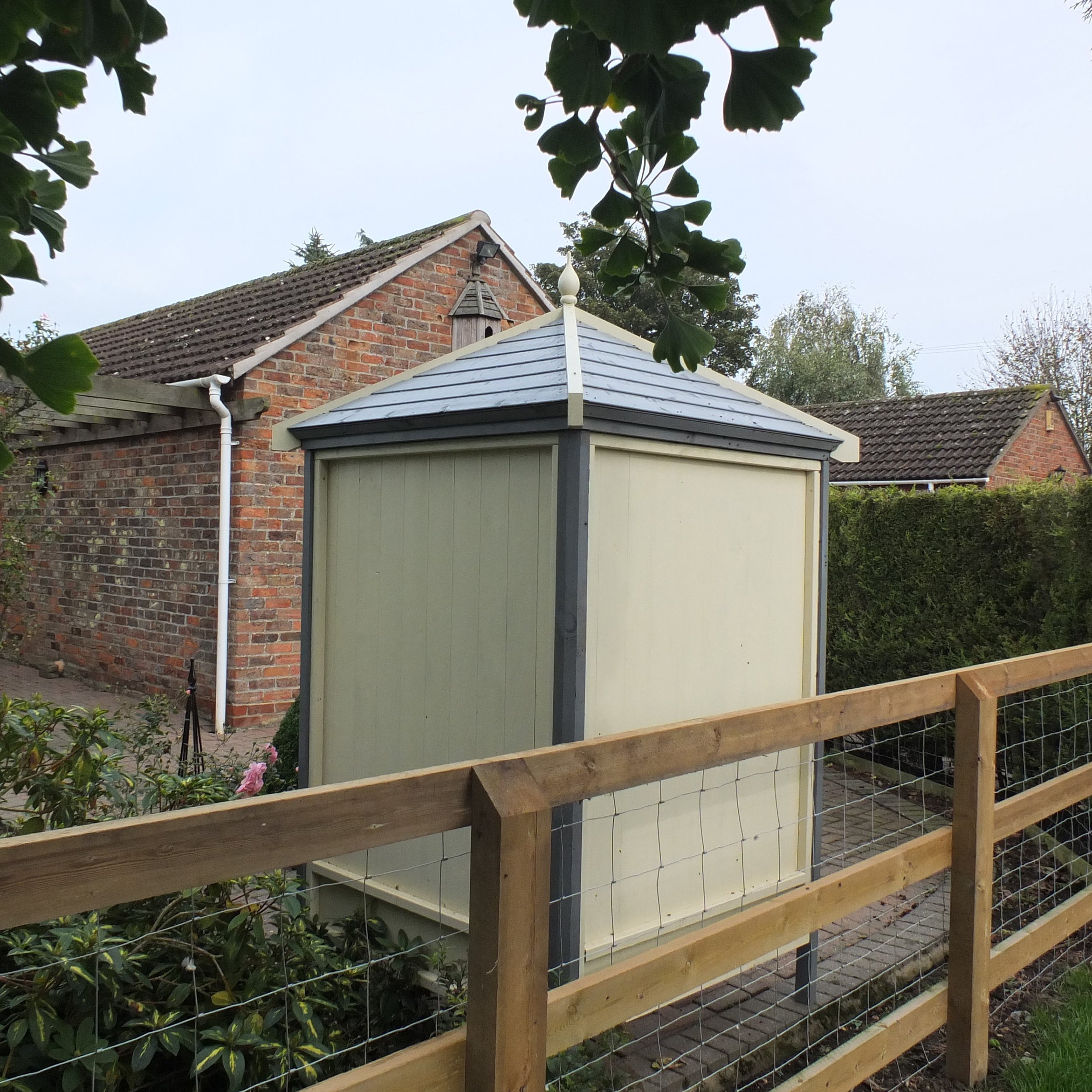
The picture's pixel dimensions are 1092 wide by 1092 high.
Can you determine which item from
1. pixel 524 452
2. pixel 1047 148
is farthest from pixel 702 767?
pixel 1047 148

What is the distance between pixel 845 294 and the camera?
45.6 metres

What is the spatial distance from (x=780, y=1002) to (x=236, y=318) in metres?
9.04

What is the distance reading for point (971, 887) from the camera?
3242 mm

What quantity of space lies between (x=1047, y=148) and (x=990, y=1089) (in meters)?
8.67

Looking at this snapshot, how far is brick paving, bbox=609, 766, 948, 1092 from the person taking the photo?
329cm

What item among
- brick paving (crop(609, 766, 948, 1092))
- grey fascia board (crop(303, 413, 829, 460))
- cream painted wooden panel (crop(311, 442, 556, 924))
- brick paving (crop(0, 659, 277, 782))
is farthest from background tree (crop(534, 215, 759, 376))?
cream painted wooden panel (crop(311, 442, 556, 924))

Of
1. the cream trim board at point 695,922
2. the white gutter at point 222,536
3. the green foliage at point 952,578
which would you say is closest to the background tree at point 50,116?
the cream trim board at point 695,922

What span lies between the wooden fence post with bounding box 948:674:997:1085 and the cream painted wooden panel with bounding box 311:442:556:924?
4.66 ft

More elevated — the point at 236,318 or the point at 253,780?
the point at 236,318

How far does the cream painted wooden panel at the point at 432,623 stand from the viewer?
10.5 ft

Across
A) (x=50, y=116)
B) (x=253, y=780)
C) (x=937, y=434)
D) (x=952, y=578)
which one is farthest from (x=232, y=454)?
(x=937, y=434)

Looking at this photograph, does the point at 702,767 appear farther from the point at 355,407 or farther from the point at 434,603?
the point at 355,407

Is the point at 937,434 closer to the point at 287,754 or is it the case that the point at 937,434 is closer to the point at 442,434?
the point at 287,754

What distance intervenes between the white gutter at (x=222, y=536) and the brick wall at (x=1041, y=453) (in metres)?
11.1
